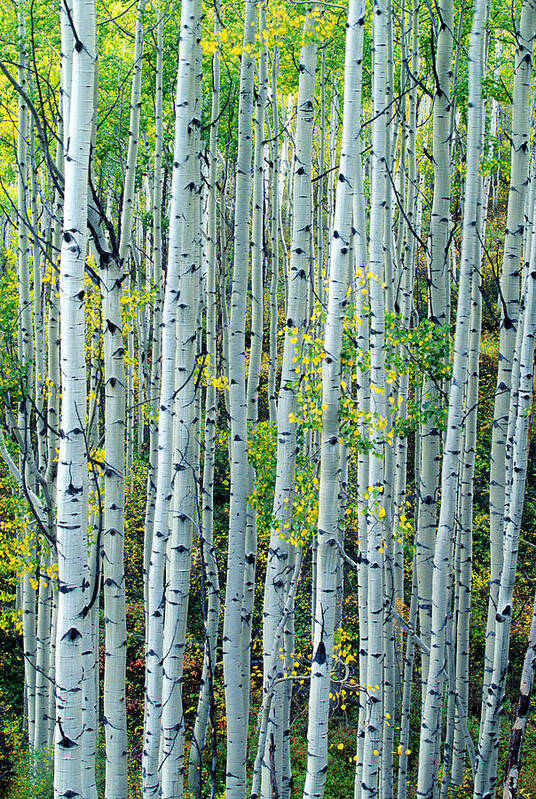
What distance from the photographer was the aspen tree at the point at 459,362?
4.76 m

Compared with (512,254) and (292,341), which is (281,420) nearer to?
(292,341)

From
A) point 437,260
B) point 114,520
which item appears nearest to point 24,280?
point 114,520

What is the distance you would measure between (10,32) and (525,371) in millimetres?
8111

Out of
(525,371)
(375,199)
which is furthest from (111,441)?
(525,371)

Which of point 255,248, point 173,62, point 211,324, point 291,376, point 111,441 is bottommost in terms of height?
point 111,441

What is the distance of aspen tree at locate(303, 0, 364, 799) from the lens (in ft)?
12.2

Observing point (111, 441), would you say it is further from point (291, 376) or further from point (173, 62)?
point (173, 62)

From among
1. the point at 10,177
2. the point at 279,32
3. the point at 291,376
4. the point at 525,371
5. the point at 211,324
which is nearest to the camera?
the point at 279,32

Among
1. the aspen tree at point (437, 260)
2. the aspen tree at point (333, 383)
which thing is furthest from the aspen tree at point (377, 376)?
the aspen tree at point (437, 260)

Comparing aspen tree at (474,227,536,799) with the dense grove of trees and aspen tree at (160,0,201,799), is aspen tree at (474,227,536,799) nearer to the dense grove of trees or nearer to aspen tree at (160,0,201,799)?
the dense grove of trees

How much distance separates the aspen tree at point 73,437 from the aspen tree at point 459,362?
2.85 m

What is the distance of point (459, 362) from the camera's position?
4.94 m

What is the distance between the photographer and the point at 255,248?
679 cm

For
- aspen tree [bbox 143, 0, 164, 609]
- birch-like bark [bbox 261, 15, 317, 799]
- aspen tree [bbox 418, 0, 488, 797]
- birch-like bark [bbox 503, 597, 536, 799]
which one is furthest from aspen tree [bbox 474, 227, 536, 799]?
aspen tree [bbox 143, 0, 164, 609]
